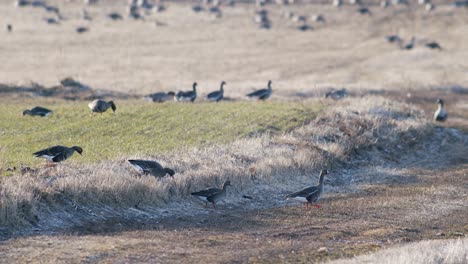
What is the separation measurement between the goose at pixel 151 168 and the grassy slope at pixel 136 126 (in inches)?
105

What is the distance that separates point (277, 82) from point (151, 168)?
31514 mm

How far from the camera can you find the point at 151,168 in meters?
20.4

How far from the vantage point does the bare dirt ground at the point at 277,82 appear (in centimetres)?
1639

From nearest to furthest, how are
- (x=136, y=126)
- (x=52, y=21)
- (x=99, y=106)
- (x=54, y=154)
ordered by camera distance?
(x=54, y=154)
(x=136, y=126)
(x=99, y=106)
(x=52, y=21)

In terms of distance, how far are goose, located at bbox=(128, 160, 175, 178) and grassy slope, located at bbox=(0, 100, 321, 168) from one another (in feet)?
8.77

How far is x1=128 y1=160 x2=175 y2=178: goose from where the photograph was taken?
66.8 ft

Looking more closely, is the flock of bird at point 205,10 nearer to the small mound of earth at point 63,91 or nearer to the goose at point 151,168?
the small mound of earth at point 63,91

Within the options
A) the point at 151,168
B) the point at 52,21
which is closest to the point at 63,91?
the point at 151,168

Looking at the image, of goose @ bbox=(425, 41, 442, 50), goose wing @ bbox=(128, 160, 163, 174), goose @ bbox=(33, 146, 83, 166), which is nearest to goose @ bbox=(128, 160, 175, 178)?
goose wing @ bbox=(128, 160, 163, 174)

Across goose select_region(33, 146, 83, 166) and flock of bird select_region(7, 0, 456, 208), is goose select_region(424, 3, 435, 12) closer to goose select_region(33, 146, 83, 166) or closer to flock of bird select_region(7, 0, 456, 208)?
flock of bird select_region(7, 0, 456, 208)

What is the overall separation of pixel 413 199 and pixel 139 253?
34.0ft

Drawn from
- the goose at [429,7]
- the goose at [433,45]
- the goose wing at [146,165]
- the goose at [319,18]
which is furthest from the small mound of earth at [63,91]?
the goose at [429,7]

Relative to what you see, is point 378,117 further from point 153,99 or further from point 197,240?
point 197,240

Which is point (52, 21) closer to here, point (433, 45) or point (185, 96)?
point (433, 45)
